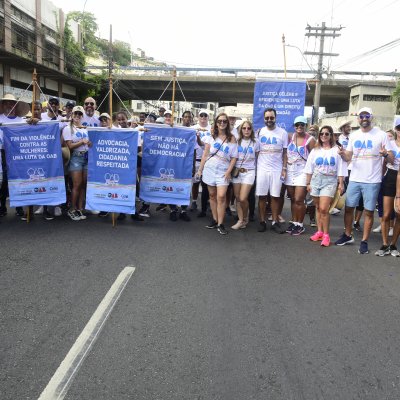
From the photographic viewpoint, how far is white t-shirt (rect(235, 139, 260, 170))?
23.3 ft

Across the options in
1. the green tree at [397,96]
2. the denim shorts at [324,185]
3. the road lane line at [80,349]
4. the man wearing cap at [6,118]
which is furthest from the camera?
the green tree at [397,96]

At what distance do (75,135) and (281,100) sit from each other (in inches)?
168

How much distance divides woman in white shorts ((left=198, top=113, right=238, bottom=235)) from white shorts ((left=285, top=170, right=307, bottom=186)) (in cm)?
98

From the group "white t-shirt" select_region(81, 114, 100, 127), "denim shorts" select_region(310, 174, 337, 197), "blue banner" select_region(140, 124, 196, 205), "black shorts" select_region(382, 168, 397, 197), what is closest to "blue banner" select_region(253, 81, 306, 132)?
"blue banner" select_region(140, 124, 196, 205)

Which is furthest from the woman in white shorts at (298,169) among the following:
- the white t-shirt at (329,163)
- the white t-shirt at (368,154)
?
the white t-shirt at (368,154)

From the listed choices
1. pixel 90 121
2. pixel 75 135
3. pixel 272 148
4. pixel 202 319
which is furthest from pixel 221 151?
pixel 202 319

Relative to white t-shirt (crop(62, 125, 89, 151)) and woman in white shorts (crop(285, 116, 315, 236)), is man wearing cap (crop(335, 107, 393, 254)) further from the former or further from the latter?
white t-shirt (crop(62, 125, 89, 151))

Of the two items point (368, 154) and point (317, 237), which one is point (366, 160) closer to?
point (368, 154)

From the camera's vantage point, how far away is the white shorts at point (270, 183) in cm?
706

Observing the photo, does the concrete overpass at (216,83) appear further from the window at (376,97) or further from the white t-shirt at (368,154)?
the white t-shirt at (368,154)

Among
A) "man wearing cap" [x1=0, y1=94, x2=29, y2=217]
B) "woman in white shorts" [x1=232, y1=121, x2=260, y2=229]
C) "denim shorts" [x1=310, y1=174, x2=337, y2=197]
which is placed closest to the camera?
"denim shorts" [x1=310, y1=174, x2=337, y2=197]

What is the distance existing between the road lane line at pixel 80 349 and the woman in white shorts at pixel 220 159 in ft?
9.59

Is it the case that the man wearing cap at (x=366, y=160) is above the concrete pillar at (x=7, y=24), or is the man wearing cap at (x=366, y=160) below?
below

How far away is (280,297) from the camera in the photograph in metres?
4.27
